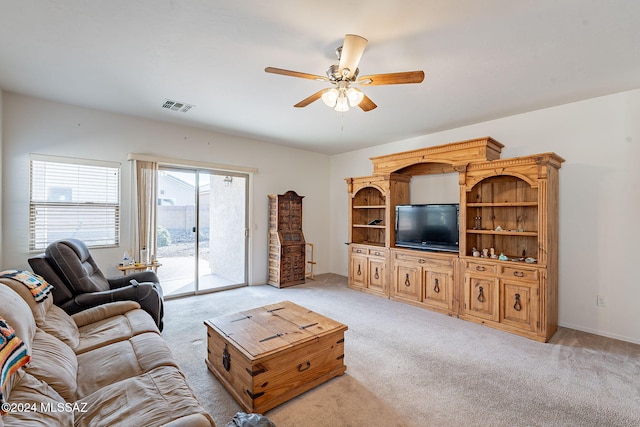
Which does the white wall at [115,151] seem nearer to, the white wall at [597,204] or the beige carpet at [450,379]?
the beige carpet at [450,379]

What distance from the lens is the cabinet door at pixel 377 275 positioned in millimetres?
4746

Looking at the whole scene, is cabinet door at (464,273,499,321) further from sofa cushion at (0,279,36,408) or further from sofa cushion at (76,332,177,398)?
sofa cushion at (0,279,36,408)

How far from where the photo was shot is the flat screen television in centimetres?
404

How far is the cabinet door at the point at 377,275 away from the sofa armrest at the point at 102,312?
342 cm

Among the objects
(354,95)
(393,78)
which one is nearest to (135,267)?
(354,95)

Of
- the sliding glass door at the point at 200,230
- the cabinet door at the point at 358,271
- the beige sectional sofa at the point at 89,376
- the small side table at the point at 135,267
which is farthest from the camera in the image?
the cabinet door at the point at 358,271

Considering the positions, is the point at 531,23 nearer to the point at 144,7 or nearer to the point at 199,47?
the point at 199,47

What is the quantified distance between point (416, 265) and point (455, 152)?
169 cm

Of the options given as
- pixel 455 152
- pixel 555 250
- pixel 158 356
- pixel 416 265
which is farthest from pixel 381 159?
pixel 158 356

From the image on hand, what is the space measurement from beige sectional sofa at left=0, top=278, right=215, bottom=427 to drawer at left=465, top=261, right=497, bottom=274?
343cm

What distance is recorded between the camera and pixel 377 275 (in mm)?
4844

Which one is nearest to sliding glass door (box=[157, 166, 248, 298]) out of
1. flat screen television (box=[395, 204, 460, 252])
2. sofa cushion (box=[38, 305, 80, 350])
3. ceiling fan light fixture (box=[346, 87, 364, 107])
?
sofa cushion (box=[38, 305, 80, 350])

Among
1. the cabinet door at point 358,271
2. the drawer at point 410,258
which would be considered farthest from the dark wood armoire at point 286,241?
the drawer at point 410,258

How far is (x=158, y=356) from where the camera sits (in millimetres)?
1828
